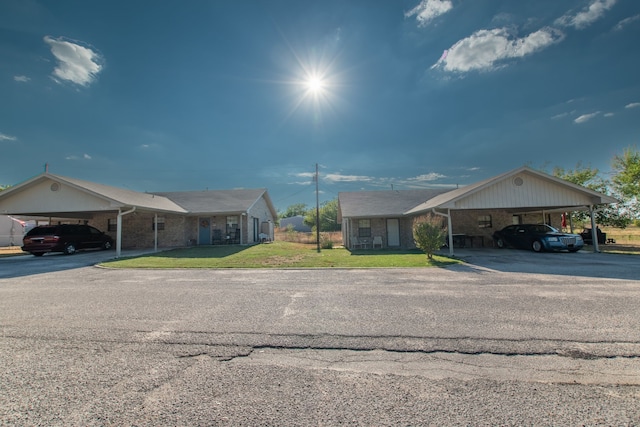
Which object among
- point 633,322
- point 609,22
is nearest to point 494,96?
point 609,22

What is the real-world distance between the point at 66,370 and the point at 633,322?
24.2 ft

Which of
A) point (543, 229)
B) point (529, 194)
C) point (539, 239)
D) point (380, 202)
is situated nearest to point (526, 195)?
point (529, 194)

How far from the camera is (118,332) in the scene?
4008mm

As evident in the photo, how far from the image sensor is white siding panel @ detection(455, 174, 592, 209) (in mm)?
14422

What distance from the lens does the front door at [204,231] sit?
21500mm

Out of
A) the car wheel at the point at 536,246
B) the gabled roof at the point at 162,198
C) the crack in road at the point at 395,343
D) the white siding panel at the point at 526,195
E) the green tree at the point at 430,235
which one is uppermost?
the gabled roof at the point at 162,198

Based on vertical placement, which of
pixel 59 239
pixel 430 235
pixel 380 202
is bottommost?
pixel 430 235

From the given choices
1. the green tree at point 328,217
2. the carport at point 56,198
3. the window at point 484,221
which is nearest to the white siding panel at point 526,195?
the window at point 484,221

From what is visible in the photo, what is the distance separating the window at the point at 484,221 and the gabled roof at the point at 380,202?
12.6ft

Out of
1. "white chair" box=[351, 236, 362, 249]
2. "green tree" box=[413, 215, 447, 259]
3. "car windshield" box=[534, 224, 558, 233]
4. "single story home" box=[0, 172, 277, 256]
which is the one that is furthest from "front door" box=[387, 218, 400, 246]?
"single story home" box=[0, 172, 277, 256]

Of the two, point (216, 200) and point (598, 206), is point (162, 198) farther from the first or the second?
point (598, 206)

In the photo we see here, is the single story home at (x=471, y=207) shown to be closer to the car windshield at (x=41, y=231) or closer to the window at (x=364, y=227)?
the window at (x=364, y=227)

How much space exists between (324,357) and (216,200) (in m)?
21.6

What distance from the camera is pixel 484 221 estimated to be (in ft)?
63.3
